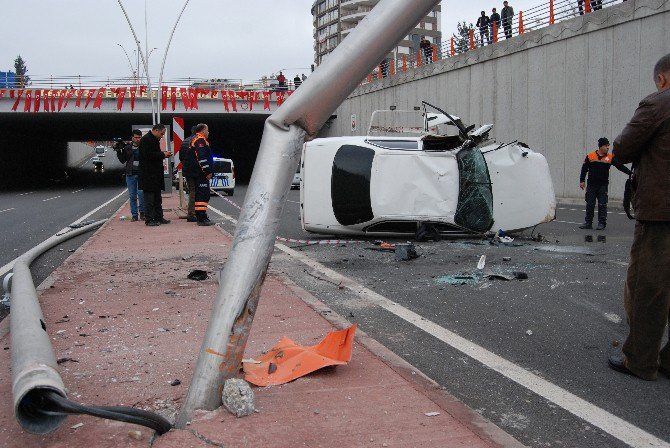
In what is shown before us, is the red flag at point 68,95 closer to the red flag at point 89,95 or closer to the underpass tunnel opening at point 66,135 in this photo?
the red flag at point 89,95

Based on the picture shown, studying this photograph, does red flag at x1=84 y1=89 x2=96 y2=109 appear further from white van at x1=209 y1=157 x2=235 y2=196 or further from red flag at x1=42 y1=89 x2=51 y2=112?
white van at x1=209 y1=157 x2=235 y2=196

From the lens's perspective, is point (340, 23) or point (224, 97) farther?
point (340, 23)

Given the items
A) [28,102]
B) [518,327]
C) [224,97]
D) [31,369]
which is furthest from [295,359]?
[224,97]

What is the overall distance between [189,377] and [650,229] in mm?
2881

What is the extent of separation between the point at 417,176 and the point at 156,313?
609 cm

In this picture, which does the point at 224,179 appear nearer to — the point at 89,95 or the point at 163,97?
the point at 163,97

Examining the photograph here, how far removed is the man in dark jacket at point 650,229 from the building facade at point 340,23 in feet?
335

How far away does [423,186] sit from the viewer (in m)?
10.6

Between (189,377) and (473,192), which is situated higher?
(473,192)

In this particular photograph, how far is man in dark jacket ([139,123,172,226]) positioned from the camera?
12852 millimetres

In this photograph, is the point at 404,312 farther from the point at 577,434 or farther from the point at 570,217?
the point at 570,217

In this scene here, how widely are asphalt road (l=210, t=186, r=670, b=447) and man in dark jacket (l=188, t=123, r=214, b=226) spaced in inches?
145

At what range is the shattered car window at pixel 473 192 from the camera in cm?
1069

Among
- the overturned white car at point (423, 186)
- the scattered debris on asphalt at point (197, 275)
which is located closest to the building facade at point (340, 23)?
the overturned white car at point (423, 186)
